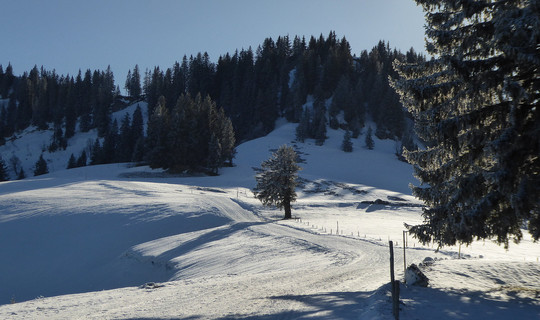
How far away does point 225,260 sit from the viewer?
22.6 meters

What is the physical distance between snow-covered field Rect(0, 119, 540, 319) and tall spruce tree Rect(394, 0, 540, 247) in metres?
2.44

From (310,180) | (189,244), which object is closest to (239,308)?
(189,244)

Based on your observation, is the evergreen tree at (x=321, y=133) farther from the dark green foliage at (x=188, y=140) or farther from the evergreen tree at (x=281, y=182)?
the evergreen tree at (x=281, y=182)

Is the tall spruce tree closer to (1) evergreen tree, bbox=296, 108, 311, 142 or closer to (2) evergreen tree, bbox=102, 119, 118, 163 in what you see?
(1) evergreen tree, bbox=296, 108, 311, 142

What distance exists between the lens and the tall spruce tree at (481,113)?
29.5 feet

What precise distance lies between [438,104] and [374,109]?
355 feet

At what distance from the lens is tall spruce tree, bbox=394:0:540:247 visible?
29.5ft

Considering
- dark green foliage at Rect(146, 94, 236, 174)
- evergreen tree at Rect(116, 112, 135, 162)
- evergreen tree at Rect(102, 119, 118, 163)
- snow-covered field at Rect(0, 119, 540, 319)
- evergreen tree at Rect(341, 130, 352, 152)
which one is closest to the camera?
snow-covered field at Rect(0, 119, 540, 319)

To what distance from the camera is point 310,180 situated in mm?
67250

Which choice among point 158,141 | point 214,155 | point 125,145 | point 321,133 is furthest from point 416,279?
point 125,145

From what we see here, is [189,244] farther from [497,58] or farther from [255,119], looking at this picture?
[255,119]

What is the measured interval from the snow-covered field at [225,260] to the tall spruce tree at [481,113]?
2.44m

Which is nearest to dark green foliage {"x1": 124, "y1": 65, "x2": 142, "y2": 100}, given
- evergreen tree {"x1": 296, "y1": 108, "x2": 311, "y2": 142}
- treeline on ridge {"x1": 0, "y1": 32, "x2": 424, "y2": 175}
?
treeline on ridge {"x1": 0, "y1": 32, "x2": 424, "y2": 175}

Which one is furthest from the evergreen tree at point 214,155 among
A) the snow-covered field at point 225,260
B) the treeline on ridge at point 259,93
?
the treeline on ridge at point 259,93
